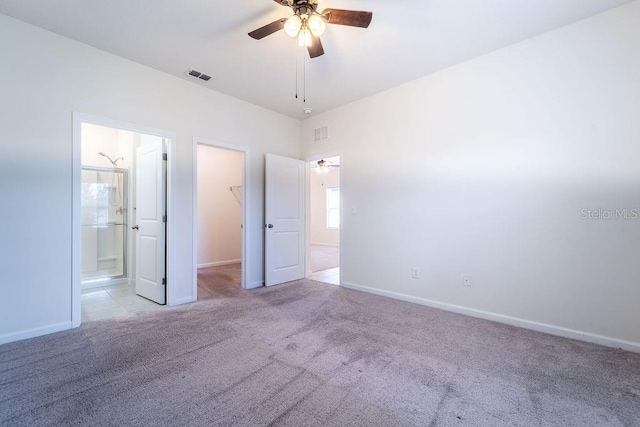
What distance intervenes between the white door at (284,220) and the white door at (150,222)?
1.43 m

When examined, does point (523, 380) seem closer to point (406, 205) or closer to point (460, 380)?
point (460, 380)

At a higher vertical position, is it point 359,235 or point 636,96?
point 636,96

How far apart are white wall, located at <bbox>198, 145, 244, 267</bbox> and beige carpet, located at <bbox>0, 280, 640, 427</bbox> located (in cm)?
301

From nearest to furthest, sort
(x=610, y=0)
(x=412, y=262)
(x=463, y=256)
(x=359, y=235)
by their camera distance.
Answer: (x=610, y=0), (x=463, y=256), (x=412, y=262), (x=359, y=235)

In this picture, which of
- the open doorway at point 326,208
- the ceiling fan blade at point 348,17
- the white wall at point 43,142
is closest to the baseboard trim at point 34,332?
the white wall at point 43,142

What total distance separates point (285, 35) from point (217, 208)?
4.21 meters

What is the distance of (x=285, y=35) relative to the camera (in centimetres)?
262

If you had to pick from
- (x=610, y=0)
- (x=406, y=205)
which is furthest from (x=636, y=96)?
(x=406, y=205)

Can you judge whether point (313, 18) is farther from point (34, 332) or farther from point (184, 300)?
point (34, 332)

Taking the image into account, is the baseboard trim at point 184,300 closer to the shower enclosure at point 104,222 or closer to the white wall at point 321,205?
the shower enclosure at point 104,222

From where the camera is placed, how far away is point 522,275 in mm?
2744

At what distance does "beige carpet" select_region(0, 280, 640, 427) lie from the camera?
1540mm

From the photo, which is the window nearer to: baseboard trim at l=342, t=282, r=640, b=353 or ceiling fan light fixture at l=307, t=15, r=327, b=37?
baseboard trim at l=342, t=282, r=640, b=353

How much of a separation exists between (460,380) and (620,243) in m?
1.86
